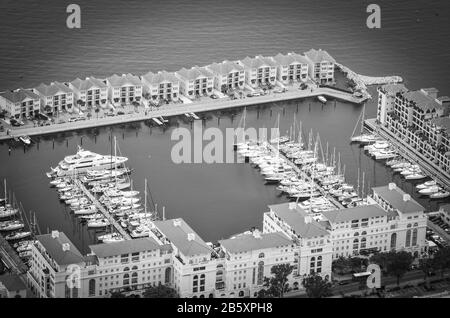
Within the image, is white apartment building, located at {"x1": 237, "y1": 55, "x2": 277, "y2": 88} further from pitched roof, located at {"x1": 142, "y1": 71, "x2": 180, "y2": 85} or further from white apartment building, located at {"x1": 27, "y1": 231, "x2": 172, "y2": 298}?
white apartment building, located at {"x1": 27, "y1": 231, "x2": 172, "y2": 298}

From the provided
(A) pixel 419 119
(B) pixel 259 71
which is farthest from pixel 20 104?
(A) pixel 419 119

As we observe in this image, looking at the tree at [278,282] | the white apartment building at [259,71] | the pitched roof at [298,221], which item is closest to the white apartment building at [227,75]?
the white apartment building at [259,71]

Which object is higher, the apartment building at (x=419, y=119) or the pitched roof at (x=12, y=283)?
the apartment building at (x=419, y=119)

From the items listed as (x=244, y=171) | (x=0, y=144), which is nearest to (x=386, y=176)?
(x=244, y=171)

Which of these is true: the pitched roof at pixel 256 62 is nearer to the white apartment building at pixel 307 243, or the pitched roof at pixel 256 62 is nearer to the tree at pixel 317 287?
the white apartment building at pixel 307 243

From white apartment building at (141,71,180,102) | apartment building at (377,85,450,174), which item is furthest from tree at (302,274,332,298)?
white apartment building at (141,71,180,102)

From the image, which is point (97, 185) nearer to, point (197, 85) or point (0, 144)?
point (0, 144)
